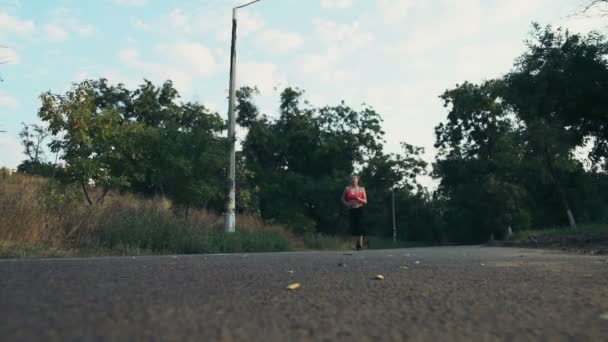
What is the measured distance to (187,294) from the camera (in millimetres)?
2914

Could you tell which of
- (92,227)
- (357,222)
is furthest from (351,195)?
(92,227)

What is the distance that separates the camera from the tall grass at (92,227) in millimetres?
9227

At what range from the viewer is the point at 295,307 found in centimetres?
255

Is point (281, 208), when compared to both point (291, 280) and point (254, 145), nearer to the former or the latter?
point (254, 145)

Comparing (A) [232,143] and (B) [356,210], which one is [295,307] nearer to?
(B) [356,210]

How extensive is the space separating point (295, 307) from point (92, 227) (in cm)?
906

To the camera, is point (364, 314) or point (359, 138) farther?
point (359, 138)

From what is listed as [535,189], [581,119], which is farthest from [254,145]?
[581,119]

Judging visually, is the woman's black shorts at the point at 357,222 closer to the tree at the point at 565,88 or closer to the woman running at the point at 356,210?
the woman running at the point at 356,210

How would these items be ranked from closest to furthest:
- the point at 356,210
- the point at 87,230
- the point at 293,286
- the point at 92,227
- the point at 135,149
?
the point at 293,286 → the point at 87,230 → the point at 92,227 → the point at 356,210 → the point at 135,149

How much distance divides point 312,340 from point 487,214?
52.9 metres

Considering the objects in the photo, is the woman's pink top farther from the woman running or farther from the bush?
the bush

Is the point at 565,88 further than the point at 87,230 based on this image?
Yes

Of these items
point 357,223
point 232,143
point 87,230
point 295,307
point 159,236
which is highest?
point 232,143
